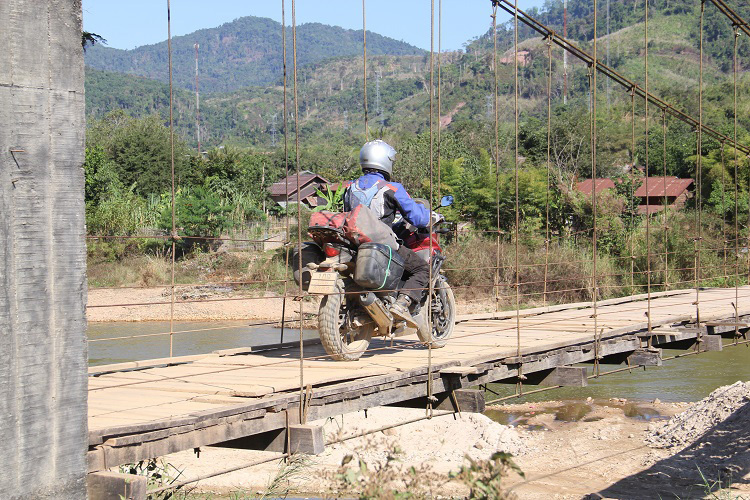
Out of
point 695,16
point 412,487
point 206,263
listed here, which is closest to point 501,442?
point 412,487

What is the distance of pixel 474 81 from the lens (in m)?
61.1

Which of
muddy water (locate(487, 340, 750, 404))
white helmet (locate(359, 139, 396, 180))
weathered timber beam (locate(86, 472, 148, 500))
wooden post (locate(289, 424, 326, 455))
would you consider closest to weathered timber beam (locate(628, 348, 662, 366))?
white helmet (locate(359, 139, 396, 180))

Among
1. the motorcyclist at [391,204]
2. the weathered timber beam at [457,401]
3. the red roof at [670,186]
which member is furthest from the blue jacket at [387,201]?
the red roof at [670,186]

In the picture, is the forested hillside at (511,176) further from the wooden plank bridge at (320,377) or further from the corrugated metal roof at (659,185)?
the wooden plank bridge at (320,377)

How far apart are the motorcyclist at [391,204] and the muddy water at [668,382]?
6.24 metres

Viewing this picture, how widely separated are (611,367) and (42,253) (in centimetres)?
1155

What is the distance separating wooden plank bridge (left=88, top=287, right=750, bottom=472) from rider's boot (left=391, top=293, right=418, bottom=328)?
194 mm

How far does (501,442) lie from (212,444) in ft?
19.6

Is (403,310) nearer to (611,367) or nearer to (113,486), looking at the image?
(113,486)

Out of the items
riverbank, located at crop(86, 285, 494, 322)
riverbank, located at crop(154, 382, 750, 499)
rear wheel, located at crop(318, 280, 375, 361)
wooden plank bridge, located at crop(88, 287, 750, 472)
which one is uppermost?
rear wheel, located at crop(318, 280, 375, 361)

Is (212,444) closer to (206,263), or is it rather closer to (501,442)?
(501,442)

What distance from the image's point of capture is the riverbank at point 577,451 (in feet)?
26.8

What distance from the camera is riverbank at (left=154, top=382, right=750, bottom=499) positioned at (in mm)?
8172

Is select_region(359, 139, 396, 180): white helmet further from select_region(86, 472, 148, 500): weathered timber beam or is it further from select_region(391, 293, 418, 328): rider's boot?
select_region(86, 472, 148, 500): weathered timber beam
